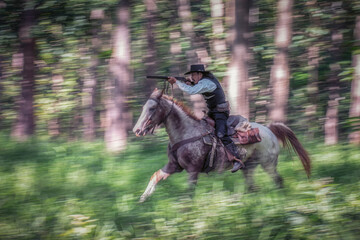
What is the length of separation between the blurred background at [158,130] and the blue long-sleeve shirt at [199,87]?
5.80 feet

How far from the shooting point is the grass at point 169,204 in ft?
20.2

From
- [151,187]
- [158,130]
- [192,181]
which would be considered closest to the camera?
[151,187]

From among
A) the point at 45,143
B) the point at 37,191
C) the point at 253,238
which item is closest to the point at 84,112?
the point at 45,143

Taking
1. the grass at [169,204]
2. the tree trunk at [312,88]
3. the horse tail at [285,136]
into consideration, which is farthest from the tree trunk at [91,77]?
the horse tail at [285,136]

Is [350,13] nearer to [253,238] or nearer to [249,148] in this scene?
[249,148]

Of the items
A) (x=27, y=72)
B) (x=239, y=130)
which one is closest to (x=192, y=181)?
(x=239, y=130)

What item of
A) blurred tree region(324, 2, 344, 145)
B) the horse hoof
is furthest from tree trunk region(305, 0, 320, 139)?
the horse hoof

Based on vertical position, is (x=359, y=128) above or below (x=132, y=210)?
above

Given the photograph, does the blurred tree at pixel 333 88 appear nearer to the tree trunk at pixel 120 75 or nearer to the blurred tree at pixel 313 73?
the blurred tree at pixel 313 73

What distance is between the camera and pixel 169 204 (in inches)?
280

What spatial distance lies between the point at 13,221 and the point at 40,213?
41 cm

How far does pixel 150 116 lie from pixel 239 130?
170 centimetres

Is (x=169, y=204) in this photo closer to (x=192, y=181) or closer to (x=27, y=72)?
(x=192, y=181)

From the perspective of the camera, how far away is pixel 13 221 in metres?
6.44
